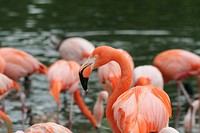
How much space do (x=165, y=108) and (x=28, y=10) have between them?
8182mm

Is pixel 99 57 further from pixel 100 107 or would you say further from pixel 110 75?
pixel 100 107

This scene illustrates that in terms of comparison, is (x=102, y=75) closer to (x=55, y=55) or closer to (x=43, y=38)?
(x=55, y=55)

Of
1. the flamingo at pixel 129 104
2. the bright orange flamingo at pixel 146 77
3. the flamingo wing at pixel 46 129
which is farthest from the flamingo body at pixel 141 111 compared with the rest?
the bright orange flamingo at pixel 146 77

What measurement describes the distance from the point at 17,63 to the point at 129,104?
3.57 m

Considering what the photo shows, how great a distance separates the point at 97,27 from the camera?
1197 centimetres

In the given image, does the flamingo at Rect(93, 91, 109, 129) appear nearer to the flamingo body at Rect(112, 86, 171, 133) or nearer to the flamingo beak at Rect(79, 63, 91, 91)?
the flamingo body at Rect(112, 86, 171, 133)

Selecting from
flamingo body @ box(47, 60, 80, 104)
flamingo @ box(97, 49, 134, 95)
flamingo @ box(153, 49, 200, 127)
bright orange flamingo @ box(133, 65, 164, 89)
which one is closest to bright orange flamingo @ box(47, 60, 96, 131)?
flamingo body @ box(47, 60, 80, 104)

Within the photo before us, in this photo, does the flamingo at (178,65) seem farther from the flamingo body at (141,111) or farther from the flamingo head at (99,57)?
the flamingo head at (99,57)

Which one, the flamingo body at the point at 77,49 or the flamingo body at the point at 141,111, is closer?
the flamingo body at the point at 141,111

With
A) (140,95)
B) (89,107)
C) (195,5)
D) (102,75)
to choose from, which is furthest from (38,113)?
(195,5)

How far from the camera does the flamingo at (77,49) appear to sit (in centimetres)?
938

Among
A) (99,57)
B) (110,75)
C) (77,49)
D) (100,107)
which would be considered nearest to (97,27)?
(77,49)

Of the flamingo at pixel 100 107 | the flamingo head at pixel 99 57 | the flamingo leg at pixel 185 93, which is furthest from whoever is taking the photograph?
the flamingo leg at pixel 185 93

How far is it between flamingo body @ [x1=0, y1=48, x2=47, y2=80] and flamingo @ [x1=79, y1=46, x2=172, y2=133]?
334 centimetres
